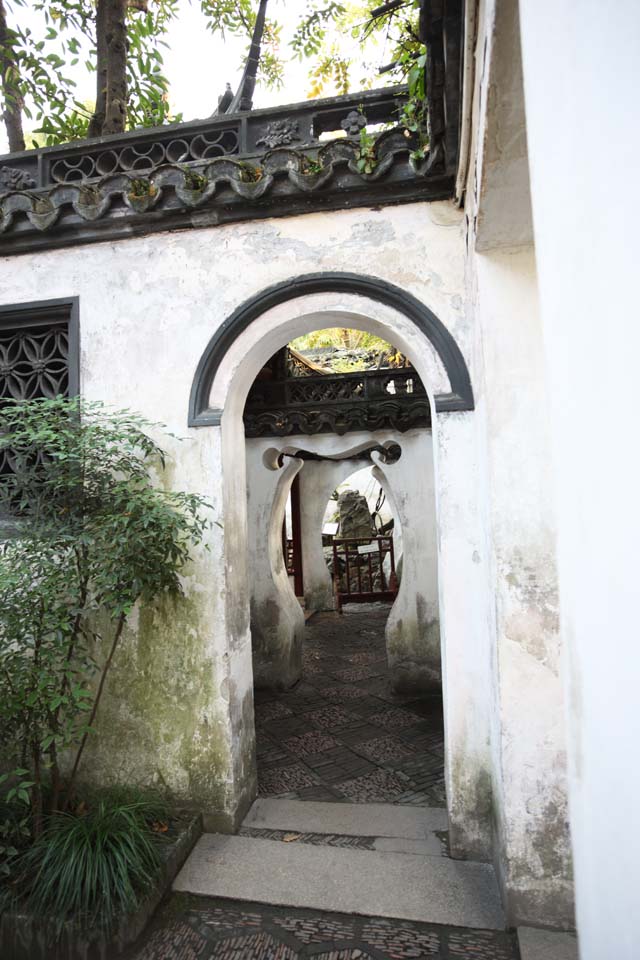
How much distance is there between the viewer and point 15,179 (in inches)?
167

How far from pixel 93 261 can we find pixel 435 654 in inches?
193

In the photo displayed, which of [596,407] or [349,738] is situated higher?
[596,407]

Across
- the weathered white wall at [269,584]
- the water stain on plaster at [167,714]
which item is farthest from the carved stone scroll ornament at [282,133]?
the weathered white wall at [269,584]

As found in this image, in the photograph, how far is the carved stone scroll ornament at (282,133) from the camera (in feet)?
12.6

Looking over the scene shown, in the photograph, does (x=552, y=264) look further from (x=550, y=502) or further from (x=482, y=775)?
(x=482, y=775)

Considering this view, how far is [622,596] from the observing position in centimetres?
67

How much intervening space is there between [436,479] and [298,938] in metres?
2.43

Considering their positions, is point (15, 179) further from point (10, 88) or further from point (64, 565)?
point (64, 565)

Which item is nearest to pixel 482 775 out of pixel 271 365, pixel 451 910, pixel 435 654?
pixel 451 910

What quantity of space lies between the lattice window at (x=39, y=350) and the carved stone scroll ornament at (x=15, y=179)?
3.66 ft

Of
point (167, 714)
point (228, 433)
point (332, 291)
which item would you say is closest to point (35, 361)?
point (228, 433)

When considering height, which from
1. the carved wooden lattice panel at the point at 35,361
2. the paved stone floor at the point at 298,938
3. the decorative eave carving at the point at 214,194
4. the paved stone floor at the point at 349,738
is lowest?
→ the paved stone floor at the point at 298,938

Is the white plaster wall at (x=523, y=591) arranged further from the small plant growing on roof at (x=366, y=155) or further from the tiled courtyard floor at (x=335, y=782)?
the small plant growing on roof at (x=366, y=155)

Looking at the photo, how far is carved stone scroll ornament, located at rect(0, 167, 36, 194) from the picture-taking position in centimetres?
420
